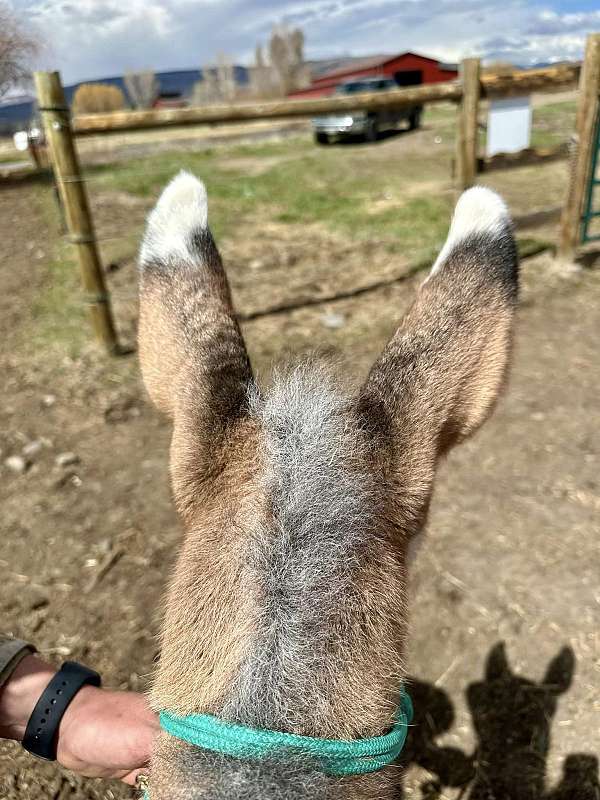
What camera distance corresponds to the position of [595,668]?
8.34ft

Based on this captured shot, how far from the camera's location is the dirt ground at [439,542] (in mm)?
2311

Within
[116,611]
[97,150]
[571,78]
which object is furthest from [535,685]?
[97,150]

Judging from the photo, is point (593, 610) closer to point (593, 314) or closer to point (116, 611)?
point (116, 611)

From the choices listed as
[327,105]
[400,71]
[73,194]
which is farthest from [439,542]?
[400,71]

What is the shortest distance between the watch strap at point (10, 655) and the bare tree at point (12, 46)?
1.37 meters

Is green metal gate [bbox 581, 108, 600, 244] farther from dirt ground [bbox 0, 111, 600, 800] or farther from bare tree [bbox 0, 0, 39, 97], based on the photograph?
bare tree [bbox 0, 0, 39, 97]

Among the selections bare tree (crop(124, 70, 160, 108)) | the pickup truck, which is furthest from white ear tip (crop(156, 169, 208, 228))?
the pickup truck

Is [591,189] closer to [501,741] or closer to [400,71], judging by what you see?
[501,741]

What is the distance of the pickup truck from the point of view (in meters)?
15.9

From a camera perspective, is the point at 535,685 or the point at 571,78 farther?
the point at 571,78

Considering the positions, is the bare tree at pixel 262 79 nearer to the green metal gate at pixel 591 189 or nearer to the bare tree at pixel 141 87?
the bare tree at pixel 141 87

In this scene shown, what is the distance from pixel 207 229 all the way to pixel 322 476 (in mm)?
674

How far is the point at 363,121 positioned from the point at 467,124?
38.1ft

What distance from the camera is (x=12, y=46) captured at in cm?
138
